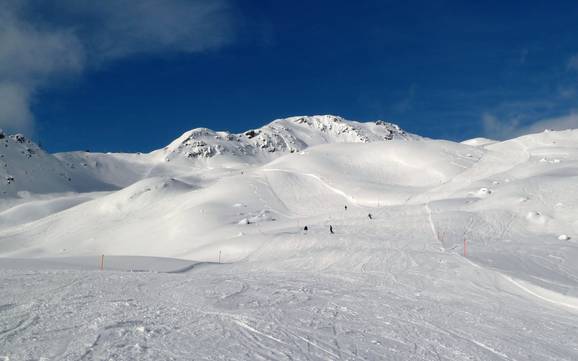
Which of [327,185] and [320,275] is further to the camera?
[327,185]

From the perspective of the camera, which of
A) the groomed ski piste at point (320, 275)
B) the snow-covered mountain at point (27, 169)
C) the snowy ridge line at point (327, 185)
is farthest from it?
the snow-covered mountain at point (27, 169)

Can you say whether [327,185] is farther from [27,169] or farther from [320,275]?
[27,169]

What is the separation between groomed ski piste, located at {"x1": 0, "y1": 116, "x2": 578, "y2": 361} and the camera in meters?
9.55

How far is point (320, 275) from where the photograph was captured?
2028 cm

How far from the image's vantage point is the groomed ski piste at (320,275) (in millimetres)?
9555

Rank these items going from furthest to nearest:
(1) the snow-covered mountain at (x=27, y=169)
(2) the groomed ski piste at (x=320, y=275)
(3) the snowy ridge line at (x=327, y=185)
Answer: (1) the snow-covered mountain at (x=27, y=169)
(3) the snowy ridge line at (x=327, y=185)
(2) the groomed ski piste at (x=320, y=275)

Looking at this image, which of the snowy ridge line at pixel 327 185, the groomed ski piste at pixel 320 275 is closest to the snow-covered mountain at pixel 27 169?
the groomed ski piste at pixel 320 275

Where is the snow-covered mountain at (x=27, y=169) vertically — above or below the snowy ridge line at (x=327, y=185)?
above

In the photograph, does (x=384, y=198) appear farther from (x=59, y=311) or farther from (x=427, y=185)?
(x=59, y=311)

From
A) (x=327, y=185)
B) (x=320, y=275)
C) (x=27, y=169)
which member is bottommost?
(x=320, y=275)

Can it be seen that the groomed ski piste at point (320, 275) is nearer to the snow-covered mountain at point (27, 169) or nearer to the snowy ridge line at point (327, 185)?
the snowy ridge line at point (327, 185)

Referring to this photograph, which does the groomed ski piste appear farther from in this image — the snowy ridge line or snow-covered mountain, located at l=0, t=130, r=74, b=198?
snow-covered mountain, located at l=0, t=130, r=74, b=198

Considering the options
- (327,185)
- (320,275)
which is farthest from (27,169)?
(320,275)

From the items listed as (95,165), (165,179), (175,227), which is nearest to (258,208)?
(175,227)
